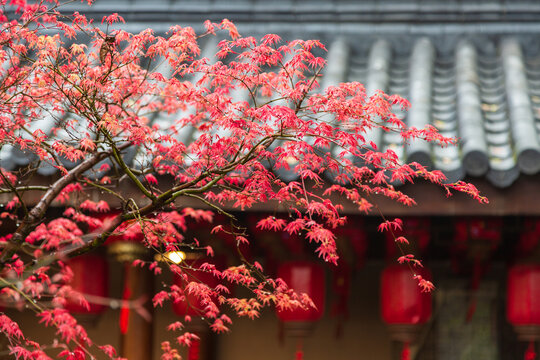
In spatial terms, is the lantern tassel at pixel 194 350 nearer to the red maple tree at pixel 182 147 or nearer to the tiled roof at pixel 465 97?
the red maple tree at pixel 182 147

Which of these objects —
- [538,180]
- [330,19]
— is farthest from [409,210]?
[330,19]

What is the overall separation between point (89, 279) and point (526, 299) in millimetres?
3024

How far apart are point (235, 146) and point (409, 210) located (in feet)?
3.99

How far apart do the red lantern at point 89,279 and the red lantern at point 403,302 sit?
2.00 meters

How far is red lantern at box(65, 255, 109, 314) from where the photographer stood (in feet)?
18.3

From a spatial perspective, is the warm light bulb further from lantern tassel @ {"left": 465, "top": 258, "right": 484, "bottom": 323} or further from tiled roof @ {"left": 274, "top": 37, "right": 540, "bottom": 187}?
lantern tassel @ {"left": 465, "top": 258, "right": 484, "bottom": 323}

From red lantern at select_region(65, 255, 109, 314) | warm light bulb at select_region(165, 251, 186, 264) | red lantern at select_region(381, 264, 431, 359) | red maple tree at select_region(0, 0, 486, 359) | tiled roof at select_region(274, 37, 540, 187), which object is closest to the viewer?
red maple tree at select_region(0, 0, 486, 359)

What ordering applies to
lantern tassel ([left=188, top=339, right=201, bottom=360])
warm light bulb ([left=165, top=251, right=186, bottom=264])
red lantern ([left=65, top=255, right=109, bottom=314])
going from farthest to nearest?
lantern tassel ([left=188, top=339, right=201, bottom=360]), red lantern ([left=65, top=255, right=109, bottom=314]), warm light bulb ([left=165, top=251, right=186, bottom=264])

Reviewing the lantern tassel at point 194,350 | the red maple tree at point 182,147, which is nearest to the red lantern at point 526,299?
the red maple tree at point 182,147

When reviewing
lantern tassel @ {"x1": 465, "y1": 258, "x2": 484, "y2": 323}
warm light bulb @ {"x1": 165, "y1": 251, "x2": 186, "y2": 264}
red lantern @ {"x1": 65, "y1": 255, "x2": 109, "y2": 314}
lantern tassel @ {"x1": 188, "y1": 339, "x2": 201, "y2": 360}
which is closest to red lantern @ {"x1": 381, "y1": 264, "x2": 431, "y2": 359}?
lantern tassel @ {"x1": 465, "y1": 258, "x2": 484, "y2": 323}

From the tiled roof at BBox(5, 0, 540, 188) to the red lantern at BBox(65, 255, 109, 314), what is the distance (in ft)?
3.29

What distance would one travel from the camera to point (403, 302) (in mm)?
5355

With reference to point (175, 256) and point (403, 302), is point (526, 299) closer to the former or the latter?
point (403, 302)

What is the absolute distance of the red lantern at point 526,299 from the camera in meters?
5.24
